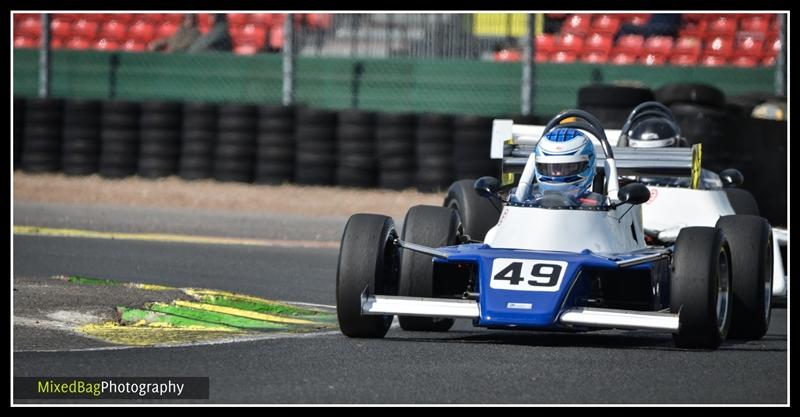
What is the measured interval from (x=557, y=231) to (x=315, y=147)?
31.8 ft

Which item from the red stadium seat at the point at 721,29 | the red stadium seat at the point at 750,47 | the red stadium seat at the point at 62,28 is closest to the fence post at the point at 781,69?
the red stadium seat at the point at 750,47

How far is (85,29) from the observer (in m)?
22.2

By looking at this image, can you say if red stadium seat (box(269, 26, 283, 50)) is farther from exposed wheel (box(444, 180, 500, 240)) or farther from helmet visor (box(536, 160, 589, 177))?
helmet visor (box(536, 160, 589, 177))

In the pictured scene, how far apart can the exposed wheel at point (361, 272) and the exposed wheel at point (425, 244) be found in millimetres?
155

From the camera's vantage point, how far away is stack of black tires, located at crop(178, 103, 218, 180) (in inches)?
705

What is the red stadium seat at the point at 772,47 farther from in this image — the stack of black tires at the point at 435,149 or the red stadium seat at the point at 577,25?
the stack of black tires at the point at 435,149

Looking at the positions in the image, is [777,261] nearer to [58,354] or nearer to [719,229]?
[719,229]

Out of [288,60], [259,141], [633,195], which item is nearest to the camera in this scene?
[633,195]

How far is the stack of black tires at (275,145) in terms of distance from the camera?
697 inches

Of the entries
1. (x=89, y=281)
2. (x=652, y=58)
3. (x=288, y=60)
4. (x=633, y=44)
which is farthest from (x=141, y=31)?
(x=89, y=281)

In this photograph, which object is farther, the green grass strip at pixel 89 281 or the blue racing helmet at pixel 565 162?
the green grass strip at pixel 89 281

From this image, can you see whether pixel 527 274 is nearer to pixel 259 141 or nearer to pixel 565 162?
pixel 565 162
